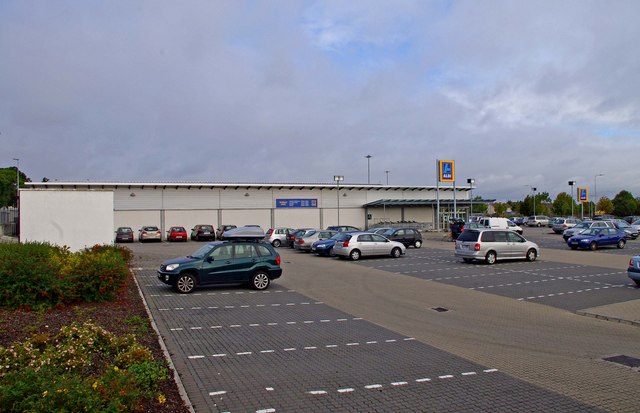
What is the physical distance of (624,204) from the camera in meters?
110

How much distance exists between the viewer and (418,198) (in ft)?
221

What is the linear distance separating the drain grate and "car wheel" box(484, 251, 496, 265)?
1575 centimetres

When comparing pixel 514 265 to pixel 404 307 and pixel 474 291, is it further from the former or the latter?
pixel 404 307

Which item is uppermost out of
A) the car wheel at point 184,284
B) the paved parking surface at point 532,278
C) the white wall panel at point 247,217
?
the white wall panel at point 247,217

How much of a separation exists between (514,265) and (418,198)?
4364 cm

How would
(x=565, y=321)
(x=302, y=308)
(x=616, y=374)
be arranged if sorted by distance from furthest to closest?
(x=302, y=308) < (x=565, y=321) < (x=616, y=374)

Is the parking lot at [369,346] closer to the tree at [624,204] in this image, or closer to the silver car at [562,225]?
the silver car at [562,225]

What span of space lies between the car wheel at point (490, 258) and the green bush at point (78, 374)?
19.4 meters

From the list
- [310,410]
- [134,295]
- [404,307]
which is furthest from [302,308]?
[310,410]

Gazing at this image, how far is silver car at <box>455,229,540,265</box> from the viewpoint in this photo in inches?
961

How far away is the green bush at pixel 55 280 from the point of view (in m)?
11.7

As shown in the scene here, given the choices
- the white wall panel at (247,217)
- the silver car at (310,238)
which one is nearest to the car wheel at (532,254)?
the silver car at (310,238)

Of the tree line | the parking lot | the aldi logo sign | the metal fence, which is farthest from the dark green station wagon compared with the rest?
the tree line

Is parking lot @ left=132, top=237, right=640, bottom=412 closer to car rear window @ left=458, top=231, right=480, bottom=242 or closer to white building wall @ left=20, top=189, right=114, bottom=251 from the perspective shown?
car rear window @ left=458, top=231, right=480, bottom=242
